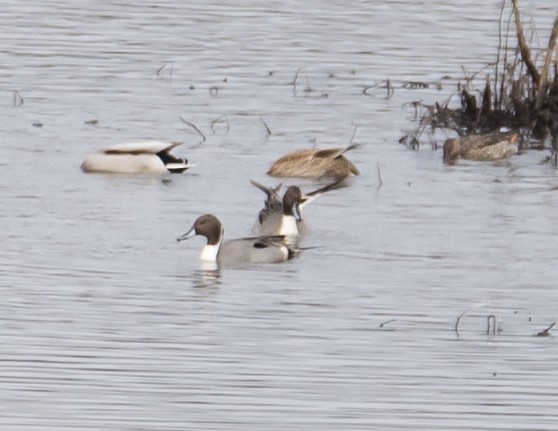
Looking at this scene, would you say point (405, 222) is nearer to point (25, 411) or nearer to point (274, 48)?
point (25, 411)

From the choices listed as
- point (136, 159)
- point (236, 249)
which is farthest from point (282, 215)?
point (136, 159)

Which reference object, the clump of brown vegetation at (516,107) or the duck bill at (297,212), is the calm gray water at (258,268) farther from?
the clump of brown vegetation at (516,107)

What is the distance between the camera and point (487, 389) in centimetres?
929

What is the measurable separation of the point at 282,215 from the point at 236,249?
121 centimetres

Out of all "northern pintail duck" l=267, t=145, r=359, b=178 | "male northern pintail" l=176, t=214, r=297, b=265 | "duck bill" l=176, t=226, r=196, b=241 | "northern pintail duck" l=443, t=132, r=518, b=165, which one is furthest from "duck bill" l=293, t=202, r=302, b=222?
"northern pintail duck" l=443, t=132, r=518, b=165

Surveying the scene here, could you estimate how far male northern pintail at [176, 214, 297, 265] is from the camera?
13125 mm

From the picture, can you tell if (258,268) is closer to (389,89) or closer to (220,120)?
(220,120)

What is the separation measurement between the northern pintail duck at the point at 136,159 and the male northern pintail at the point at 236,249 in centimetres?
341

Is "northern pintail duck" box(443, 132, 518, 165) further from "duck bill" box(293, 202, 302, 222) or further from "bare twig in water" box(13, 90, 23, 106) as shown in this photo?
"bare twig in water" box(13, 90, 23, 106)

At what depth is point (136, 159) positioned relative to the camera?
17047 mm

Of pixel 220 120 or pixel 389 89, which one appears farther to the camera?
pixel 389 89

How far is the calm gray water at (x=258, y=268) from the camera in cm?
908

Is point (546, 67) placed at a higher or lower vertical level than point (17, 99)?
higher

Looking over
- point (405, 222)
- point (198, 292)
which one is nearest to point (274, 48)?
point (405, 222)
